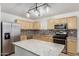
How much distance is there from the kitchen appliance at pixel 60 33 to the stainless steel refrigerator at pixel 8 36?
591 millimetres

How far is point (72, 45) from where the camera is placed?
3.90ft

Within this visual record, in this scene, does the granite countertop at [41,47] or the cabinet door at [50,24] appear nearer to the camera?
the granite countertop at [41,47]

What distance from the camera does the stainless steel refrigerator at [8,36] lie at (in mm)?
1258

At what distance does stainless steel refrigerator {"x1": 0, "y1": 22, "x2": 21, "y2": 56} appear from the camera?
1.26 m

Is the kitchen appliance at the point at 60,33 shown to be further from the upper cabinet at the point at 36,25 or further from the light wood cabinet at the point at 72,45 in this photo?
the upper cabinet at the point at 36,25

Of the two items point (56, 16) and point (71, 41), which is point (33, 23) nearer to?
point (56, 16)

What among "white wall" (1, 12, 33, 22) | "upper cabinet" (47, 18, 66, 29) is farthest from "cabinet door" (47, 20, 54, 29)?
"white wall" (1, 12, 33, 22)

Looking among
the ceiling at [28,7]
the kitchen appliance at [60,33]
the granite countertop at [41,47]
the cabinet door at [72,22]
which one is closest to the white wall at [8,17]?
the ceiling at [28,7]

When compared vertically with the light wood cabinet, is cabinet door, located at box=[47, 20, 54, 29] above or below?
above

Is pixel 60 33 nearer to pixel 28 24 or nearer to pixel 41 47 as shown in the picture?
pixel 41 47

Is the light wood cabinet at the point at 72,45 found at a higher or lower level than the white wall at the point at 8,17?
lower

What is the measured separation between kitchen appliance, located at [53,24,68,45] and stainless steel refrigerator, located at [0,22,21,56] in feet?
1.94

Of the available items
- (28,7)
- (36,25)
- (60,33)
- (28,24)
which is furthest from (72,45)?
(28,7)

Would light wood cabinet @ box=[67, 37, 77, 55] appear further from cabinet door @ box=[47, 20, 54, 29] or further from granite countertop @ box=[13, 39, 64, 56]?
cabinet door @ box=[47, 20, 54, 29]
